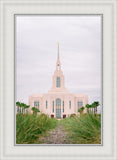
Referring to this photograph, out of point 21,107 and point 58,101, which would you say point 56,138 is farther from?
point 58,101

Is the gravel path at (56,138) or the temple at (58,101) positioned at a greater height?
the temple at (58,101)

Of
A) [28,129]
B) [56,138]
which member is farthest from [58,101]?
[28,129]

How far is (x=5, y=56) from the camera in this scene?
351 centimetres

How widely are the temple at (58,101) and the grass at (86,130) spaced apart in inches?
20.1

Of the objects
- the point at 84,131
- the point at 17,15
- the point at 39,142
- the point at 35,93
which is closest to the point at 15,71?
the point at 35,93

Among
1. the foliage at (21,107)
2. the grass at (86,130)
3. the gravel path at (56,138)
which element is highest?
the foliage at (21,107)

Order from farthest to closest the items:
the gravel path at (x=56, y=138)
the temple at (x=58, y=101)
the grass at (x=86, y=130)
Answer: the temple at (x=58, y=101) < the gravel path at (x=56, y=138) < the grass at (x=86, y=130)

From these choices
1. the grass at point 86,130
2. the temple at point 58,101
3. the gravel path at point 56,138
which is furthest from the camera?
the temple at point 58,101

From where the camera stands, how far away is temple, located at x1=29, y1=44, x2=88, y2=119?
3.97 metres

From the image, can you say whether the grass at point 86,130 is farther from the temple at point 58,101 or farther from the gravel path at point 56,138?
the temple at point 58,101

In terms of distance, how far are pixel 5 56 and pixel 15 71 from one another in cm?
28

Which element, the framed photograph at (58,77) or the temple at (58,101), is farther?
the temple at (58,101)

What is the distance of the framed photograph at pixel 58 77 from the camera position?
334 cm

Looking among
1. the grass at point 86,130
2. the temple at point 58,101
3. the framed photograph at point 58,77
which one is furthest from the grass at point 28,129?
the grass at point 86,130
